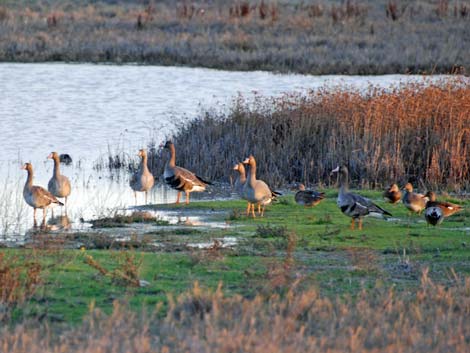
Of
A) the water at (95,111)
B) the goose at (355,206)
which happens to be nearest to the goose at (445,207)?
the goose at (355,206)

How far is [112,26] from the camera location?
50.4 m

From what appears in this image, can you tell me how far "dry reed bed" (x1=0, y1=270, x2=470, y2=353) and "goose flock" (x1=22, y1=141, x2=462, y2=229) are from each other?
16.6ft

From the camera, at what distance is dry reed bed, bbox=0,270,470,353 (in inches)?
296

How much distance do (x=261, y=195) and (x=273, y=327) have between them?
7880 mm

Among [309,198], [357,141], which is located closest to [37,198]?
[309,198]

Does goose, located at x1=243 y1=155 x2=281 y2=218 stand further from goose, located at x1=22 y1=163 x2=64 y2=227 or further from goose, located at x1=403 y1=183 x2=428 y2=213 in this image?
goose, located at x1=22 y1=163 x2=64 y2=227

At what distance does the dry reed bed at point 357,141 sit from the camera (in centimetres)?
2012

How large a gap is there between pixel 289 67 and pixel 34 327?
33900 millimetres

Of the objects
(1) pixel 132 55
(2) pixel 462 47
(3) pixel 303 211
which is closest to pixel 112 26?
(1) pixel 132 55

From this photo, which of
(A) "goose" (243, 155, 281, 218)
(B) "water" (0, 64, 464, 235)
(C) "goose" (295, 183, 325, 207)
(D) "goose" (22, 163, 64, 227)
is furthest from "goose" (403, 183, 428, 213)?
(D) "goose" (22, 163, 64, 227)

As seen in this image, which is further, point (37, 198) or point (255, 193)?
point (37, 198)

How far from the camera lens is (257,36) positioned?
47.0 metres

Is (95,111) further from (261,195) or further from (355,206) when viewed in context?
(355,206)

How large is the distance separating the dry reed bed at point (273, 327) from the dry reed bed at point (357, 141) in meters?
10.8
